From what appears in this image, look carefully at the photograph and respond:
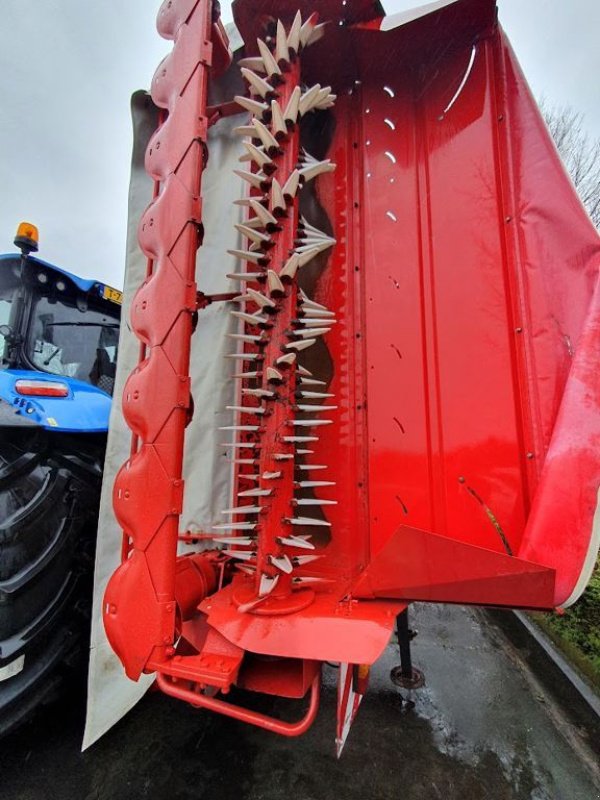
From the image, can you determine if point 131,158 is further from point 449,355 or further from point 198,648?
point 198,648

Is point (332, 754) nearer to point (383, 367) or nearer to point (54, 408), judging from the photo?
point (383, 367)

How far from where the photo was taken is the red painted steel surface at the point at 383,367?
42.3 inches

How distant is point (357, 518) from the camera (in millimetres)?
1572

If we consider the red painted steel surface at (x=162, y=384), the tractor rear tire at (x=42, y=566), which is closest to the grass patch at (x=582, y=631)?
the red painted steel surface at (x=162, y=384)

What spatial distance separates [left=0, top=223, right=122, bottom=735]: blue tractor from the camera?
1.36 metres

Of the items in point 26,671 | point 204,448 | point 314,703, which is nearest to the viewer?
point 314,703

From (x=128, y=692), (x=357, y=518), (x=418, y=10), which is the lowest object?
(x=128, y=692)

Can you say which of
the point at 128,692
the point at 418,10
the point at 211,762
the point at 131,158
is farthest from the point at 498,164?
the point at 211,762

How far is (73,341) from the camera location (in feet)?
7.78

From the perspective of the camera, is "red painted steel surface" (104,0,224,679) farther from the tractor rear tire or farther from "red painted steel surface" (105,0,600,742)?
the tractor rear tire

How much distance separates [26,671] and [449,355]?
6.17 ft

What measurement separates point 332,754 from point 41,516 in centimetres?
154

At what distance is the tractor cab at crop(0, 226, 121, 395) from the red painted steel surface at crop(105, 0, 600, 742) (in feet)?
4.22

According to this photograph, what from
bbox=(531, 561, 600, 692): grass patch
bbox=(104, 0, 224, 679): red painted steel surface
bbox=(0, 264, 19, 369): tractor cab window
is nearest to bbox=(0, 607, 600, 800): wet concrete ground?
bbox=(531, 561, 600, 692): grass patch
